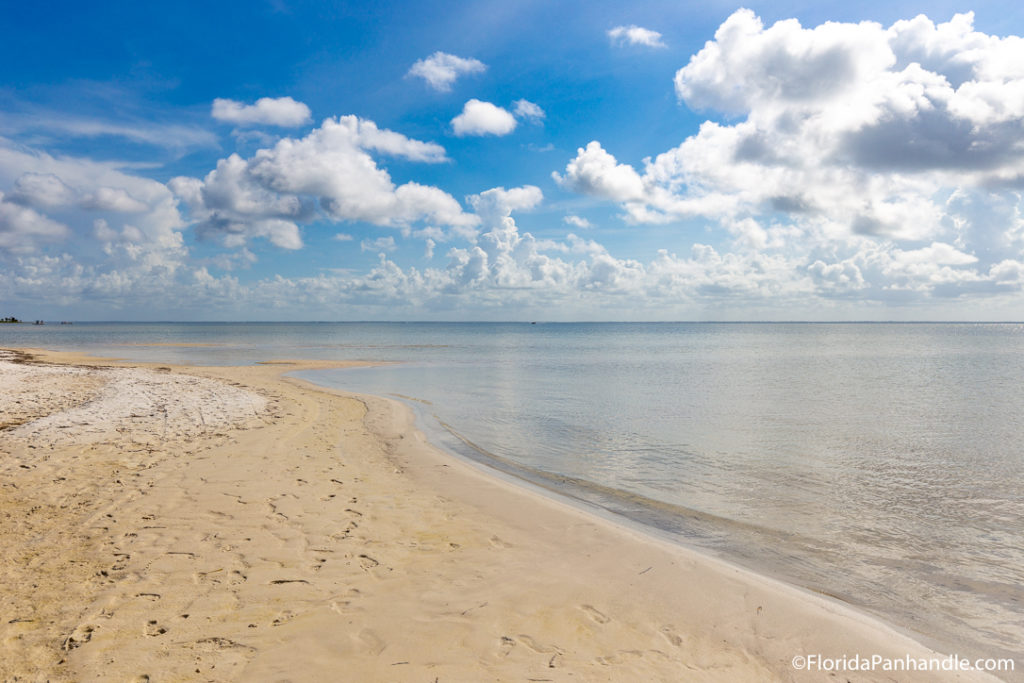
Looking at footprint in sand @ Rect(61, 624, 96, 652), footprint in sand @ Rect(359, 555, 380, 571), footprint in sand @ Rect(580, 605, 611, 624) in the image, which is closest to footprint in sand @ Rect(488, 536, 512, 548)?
footprint in sand @ Rect(359, 555, 380, 571)

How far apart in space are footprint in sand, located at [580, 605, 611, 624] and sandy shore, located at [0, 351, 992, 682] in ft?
0.13

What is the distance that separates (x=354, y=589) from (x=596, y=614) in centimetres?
303

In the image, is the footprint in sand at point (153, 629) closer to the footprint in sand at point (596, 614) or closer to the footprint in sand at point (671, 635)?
the footprint in sand at point (596, 614)

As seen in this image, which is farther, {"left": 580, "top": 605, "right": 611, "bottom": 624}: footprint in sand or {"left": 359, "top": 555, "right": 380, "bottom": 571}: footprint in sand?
{"left": 359, "top": 555, "right": 380, "bottom": 571}: footprint in sand

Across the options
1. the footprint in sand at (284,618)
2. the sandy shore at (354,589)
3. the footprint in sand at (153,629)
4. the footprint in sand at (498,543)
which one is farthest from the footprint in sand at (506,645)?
the footprint in sand at (153,629)

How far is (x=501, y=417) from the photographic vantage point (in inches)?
916

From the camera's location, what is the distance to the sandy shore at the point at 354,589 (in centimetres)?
543

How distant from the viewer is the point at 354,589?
6867 mm

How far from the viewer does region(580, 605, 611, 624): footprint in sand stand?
21.3ft

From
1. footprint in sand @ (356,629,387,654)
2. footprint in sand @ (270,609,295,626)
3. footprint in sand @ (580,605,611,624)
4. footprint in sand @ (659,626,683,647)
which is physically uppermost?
footprint in sand @ (270,609,295,626)

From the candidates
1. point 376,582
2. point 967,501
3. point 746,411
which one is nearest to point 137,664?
point 376,582

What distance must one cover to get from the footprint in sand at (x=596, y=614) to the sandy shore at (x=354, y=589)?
→ 4cm

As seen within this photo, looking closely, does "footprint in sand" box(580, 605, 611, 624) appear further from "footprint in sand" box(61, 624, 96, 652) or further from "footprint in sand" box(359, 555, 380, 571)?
"footprint in sand" box(61, 624, 96, 652)

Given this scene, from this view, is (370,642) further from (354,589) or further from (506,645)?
(506,645)
